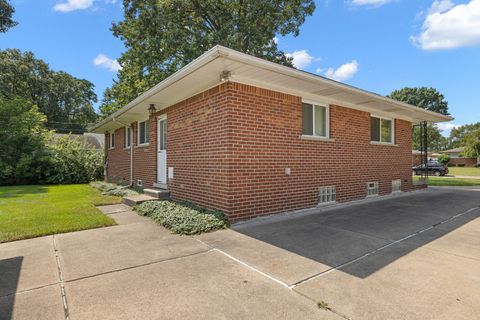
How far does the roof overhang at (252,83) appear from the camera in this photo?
498 centimetres

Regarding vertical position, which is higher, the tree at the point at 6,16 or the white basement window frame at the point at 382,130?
the tree at the point at 6,16

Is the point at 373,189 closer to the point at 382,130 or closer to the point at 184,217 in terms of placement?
the point at 382,130

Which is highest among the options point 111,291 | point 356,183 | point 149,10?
point 149,10

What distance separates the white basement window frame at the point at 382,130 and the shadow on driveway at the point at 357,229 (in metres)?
2.74

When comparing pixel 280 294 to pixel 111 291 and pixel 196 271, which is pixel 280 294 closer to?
pixel 196 271

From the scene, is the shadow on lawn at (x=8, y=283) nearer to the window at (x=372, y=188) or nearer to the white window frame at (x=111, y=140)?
the window at (x=372, y=188)

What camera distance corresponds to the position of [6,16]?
641 inches

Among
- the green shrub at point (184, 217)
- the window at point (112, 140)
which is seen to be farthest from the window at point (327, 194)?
the window at point (112, 140)

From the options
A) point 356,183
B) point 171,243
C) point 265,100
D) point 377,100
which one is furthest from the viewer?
point 356,183

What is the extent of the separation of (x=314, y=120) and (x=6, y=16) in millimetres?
19137

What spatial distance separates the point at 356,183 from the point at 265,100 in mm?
4335

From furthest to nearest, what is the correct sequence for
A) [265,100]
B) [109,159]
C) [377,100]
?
[109,159] → [377,100] → [265,100]

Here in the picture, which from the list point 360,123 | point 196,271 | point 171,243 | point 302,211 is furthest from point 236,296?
point 360,123

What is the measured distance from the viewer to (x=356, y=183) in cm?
874
